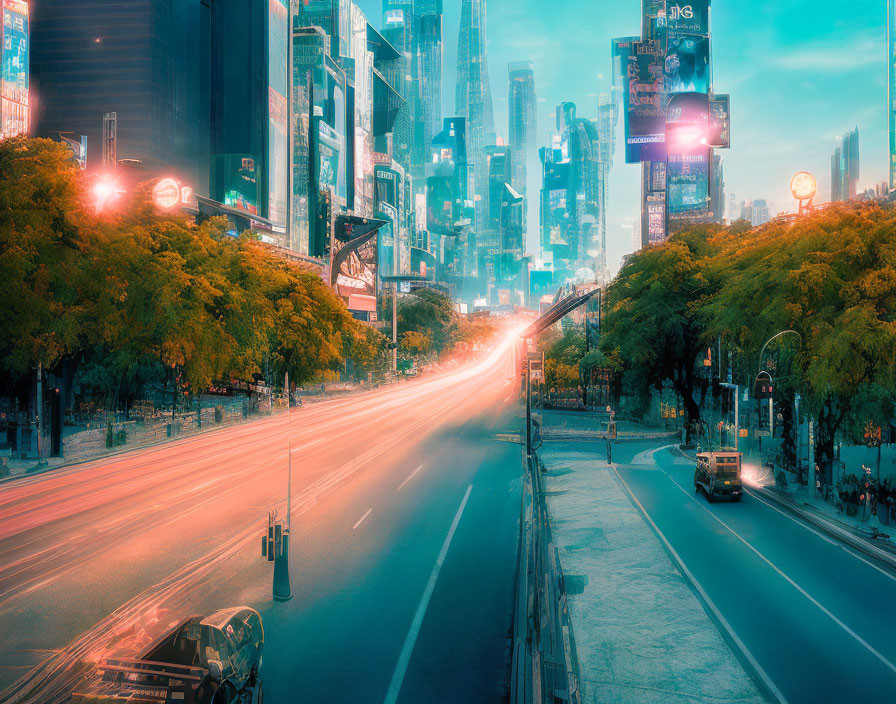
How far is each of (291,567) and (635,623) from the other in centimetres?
813

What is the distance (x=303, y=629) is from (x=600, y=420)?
149ft

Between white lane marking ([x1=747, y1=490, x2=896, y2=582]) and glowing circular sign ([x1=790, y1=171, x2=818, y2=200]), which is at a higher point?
glowing circular sign ([x1=790, y1=171, x2=818, y2=200])

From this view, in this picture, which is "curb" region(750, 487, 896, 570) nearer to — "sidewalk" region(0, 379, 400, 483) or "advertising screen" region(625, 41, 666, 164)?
"sidewalk" region(0, 379, 400, 483)

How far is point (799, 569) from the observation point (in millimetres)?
16812

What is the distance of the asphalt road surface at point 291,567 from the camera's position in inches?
417

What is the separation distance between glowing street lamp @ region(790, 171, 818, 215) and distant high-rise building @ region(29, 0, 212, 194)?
358ft

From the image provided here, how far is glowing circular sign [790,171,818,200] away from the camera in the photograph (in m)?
28.9

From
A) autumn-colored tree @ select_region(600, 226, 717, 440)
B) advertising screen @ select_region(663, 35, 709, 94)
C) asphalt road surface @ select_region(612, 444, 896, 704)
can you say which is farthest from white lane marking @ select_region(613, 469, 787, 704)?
advertising screen @ select_region(663, 35, 709, 94)

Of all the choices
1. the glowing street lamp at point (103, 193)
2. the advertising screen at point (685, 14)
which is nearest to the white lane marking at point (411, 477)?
the glowing street lamp at point (103, 193)

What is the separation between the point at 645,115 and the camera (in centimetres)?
12156

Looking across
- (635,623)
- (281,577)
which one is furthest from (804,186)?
(281,577)

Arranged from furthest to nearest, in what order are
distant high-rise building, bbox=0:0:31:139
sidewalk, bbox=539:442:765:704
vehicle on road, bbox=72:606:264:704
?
distant high-rise building, bbox=0:0:31:139 → sidewalk, bbox=539:442:765:704 → vehicle on road, bbox=72:606:264:704

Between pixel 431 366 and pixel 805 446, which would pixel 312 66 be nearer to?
pixel 431 366

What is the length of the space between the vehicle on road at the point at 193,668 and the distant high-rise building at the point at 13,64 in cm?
11371
